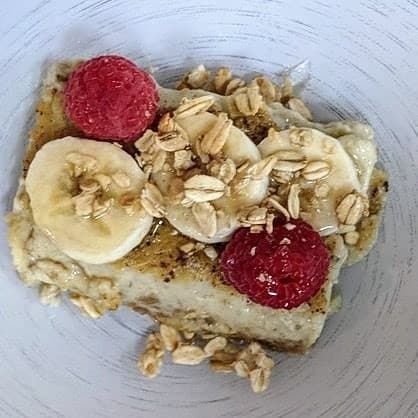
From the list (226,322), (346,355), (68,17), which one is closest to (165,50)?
(68,17)

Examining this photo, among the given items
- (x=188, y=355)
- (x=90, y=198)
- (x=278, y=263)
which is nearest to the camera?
(x=278, y=263)

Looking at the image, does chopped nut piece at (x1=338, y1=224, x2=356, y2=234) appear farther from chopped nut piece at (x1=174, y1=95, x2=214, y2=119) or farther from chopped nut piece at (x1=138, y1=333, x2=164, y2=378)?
chopped nut piece at (x1=138, y1=333, x2=164, y2=378)

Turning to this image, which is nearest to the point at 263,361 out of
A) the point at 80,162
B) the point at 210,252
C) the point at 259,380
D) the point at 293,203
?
the point at 259,380

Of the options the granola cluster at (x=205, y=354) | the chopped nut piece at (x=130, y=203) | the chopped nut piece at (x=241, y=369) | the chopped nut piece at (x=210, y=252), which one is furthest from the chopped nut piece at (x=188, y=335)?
the chopped nut piece at (x=130, y=203)

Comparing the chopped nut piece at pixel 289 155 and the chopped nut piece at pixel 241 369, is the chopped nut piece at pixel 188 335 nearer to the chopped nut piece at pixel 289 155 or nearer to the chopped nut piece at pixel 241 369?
the chopped nut piece at pixel 241 369

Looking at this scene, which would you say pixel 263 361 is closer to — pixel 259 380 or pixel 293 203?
pixel 259 380

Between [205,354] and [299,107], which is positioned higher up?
Answer: [299,107]
